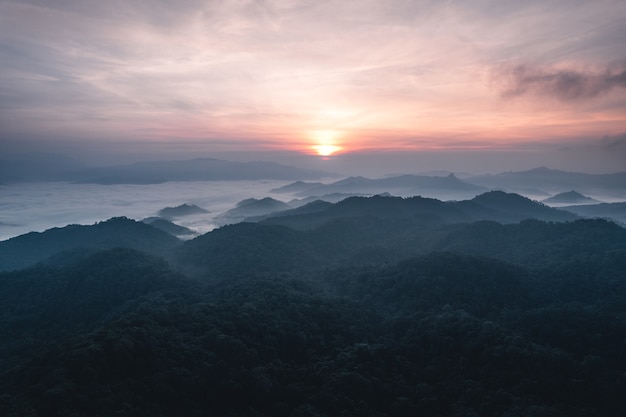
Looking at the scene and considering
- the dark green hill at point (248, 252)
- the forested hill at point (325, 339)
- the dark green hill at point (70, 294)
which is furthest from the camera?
the dark green hill at point (248, 252)

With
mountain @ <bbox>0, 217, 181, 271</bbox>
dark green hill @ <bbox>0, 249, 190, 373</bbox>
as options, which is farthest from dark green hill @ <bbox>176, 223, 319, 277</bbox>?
mountain @ <bbox>0, 217, 181, 271</bbox>

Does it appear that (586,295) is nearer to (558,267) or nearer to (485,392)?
(558,267)

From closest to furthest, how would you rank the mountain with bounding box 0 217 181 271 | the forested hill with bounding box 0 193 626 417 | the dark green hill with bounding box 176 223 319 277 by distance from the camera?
the forested hill with bounding box 0 193 626 417
the dark green hill with bounding box 176 223 319 277
the mountain with bounding box 0 217 181 271

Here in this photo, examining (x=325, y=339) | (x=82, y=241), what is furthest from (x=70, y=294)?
(x=82, y=241)

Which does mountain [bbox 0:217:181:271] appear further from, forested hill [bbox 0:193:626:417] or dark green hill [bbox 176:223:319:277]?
forested hill [bbox 0:193:626:417]

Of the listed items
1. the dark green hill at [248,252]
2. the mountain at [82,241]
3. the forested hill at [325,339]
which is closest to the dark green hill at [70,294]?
the forested hill at [325,339]

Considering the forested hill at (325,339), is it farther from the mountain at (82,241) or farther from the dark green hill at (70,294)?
the mountain at (82,241)

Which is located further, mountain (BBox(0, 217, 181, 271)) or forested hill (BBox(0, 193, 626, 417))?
mountain (BBox(0, 217, 181, 271))
